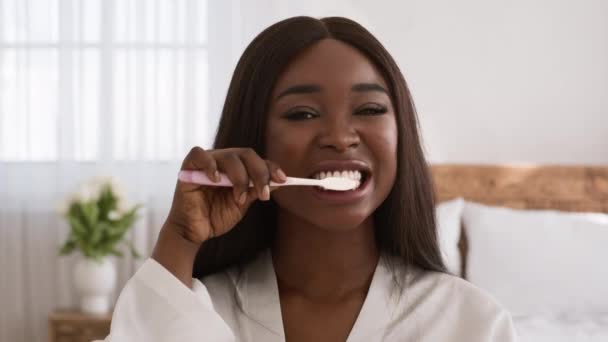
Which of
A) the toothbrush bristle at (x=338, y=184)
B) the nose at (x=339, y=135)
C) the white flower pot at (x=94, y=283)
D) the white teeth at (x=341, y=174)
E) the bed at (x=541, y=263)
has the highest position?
the nose at (x=339, y=135)

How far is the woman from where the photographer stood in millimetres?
1019

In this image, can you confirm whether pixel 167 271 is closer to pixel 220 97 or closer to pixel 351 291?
pixel 351 291

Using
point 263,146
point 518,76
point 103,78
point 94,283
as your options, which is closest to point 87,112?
point 103,78

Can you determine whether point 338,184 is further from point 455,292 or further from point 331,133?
point 455,292

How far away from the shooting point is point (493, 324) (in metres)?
1.06

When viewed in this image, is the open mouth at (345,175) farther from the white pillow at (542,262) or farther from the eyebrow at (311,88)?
the white pillow at (542,262)

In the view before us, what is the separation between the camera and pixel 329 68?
1.06 metres

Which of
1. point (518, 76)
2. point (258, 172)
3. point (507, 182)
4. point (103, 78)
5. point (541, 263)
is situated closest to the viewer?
point (258, 172)

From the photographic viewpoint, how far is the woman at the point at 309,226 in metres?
1.02

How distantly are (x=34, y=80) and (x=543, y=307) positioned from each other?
7.73 feet

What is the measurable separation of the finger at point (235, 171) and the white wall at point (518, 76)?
99.3 inches

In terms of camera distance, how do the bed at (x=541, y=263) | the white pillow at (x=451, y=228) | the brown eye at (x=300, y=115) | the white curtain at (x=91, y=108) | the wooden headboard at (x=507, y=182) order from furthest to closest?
the white curtain at (x=91, y=108), the wooden headboard at (x=507, y=182), the white pillow at (x=451, y=228), the bed at (x=541, y=263), the brown eye at (x=300, y=115)

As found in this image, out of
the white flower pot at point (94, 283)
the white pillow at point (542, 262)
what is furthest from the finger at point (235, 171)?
the white flower pot at point (94, 283)

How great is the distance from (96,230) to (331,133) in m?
2.62
